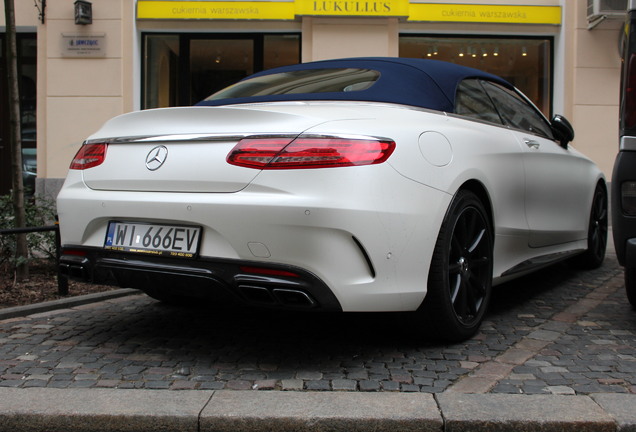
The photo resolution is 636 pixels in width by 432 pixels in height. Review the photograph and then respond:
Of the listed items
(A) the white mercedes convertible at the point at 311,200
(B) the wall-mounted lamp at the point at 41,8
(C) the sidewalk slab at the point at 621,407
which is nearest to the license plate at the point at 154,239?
(A) the white mercedes convertible at the point at 311,200

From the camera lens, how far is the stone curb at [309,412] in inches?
95.0

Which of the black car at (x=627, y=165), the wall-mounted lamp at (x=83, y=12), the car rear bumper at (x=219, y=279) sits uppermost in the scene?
the wall-mounted lamp at (x=83, y=12)

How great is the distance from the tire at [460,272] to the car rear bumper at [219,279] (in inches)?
23.6

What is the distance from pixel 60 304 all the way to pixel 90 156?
1513 mm

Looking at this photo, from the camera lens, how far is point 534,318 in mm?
4121

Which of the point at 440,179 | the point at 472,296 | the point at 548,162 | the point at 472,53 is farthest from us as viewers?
the point at 472,53

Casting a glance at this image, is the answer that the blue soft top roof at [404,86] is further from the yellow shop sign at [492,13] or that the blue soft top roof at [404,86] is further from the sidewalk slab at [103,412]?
the yellow shop sign at [492,13]

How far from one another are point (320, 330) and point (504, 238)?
1.18m

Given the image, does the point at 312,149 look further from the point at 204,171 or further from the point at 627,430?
the point at 627,430

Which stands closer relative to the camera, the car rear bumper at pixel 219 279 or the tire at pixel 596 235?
the car rear bumper at pixel 219 279

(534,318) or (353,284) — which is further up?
(353,284)

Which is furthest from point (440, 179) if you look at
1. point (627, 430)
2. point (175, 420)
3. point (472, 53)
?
point (472, 53)

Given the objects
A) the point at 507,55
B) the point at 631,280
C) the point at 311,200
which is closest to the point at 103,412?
the point at 311,200

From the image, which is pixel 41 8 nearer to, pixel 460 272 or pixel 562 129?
pixel 562 129
